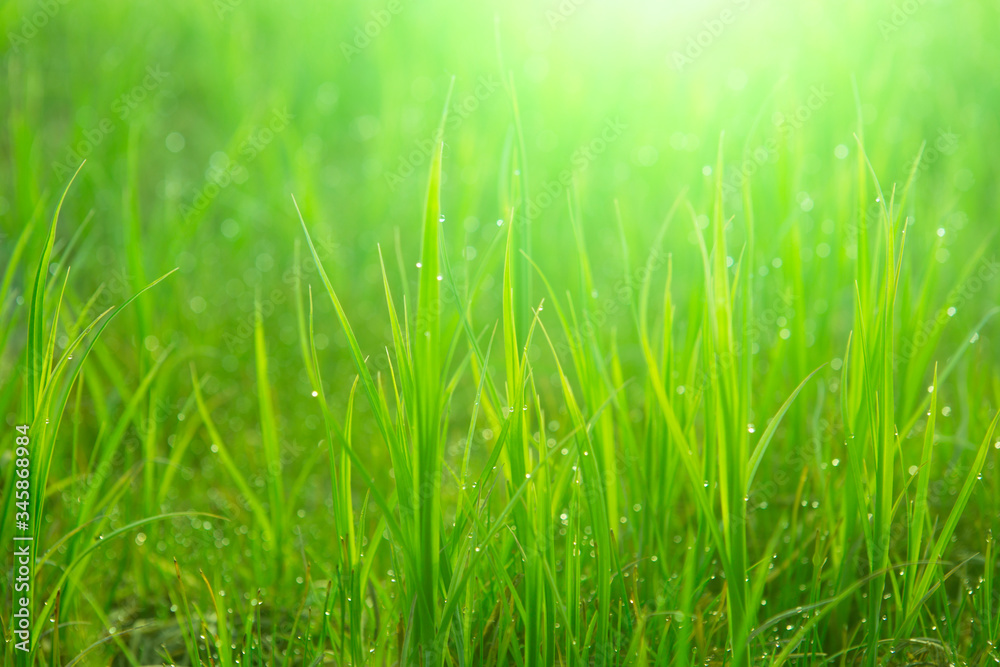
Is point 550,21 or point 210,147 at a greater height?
point 550,21

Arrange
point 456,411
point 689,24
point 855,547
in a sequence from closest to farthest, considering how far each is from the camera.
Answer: point 855,547
point 456,411
point 689,24

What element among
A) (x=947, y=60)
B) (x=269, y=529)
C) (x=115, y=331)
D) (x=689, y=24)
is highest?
(x=689, y=24)

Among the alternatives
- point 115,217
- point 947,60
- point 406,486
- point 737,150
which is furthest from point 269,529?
point 947,60

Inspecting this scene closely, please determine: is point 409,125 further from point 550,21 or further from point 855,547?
point 855,547

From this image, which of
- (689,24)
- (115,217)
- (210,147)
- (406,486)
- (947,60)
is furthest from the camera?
(689,24)

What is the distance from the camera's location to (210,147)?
2311 mm

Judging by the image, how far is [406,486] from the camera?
0.80m

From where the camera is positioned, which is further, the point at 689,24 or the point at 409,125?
the point at 689,24

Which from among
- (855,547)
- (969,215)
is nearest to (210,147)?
(855,547)

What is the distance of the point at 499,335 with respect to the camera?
1.78 m

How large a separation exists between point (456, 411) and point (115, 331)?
871 mm

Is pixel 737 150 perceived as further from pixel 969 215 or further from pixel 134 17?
pixel 134 17

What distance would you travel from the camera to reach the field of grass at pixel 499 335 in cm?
87

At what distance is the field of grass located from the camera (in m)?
0.87
